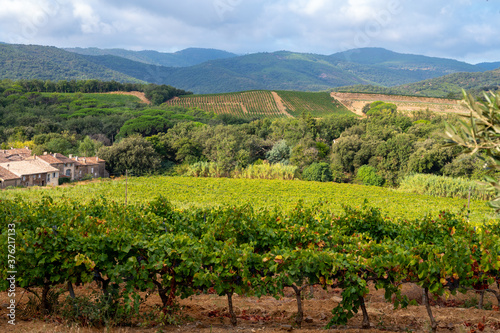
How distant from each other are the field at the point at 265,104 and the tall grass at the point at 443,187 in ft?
169

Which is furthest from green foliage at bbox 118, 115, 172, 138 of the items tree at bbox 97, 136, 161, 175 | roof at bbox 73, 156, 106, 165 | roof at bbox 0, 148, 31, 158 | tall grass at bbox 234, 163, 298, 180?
tall grass at bbox 234, 163, 298, 180

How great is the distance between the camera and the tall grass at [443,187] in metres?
33.5

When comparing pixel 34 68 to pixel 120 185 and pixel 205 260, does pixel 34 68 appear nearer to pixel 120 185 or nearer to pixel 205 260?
pixel 120 185

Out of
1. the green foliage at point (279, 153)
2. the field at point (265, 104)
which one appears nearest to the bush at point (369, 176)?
the green foliage at point (279, 153)

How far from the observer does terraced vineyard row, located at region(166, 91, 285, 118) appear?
91.1 meters

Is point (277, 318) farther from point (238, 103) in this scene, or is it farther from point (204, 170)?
point (238, 103)

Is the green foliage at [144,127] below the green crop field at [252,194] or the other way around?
the other way around

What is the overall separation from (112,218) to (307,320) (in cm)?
536

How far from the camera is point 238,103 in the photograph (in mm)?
96875

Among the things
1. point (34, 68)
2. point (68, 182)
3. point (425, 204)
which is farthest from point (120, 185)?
point (34, 68)

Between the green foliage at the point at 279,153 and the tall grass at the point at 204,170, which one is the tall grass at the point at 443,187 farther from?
the tall grass at the point at 204,170

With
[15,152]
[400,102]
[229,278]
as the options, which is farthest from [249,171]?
[400,102]

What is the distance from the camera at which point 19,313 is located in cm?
648

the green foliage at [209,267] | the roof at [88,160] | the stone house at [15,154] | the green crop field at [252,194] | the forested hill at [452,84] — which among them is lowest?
the green crop field at [252,194]
